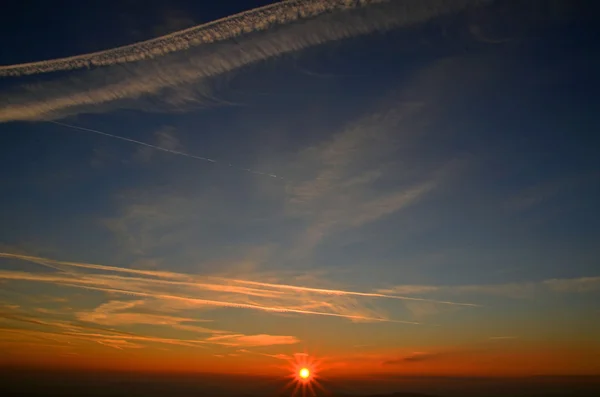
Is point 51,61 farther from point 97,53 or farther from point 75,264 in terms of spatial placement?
point 75,264

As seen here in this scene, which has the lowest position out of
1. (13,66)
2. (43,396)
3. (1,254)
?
(43,396)

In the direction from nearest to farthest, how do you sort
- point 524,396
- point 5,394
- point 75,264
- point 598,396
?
point 75,264 < point 598,396 < point 524,396 < point 5,394

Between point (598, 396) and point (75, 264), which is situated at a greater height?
point (75, 264)

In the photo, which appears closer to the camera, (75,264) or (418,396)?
(75,264)

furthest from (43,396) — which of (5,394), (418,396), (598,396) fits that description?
(598,396)

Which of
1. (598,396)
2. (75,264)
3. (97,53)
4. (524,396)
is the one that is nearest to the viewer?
(97,53)

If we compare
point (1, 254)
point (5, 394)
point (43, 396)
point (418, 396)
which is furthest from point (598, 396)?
point (5, 394)

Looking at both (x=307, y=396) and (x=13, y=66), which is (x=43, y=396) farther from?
(x=13, y=66)

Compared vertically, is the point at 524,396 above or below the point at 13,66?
below

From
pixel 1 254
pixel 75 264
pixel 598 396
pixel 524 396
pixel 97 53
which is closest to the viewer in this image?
pixel 97 53
